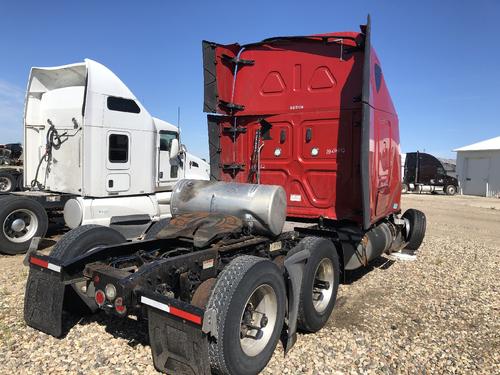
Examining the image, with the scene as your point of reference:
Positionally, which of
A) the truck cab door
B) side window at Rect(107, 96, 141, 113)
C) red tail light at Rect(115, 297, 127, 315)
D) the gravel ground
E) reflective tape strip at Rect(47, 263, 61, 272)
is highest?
side window at Rect(107, 96, 141, 113)

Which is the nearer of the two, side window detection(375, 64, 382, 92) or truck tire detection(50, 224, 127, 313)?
truck tire detection(50, 224, 127, 313)

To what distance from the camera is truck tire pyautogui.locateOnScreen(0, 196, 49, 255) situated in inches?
294

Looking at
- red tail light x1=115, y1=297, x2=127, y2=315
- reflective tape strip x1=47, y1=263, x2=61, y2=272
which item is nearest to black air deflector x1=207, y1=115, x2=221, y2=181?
reflective tape strip x1=47, y1=263, x2=61, y2=272

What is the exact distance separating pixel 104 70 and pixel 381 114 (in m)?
5.13

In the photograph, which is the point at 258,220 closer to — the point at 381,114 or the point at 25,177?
the point at 381,114

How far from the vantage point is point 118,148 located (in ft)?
26.9

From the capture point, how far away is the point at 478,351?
4.04 m

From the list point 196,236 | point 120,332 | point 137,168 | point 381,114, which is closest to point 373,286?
point 381,114

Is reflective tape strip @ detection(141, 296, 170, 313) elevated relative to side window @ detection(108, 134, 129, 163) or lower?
lower

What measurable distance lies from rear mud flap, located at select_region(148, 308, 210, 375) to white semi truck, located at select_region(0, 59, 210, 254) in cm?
470

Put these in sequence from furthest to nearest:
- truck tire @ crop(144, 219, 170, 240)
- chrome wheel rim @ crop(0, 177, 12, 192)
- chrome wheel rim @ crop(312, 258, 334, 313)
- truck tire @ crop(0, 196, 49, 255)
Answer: chrome wheel rim @ crop(0, 177, 12, 192) → truck tire @ crop(0, 196, 49, 255) → truck tire @ crop(144, 219, 170, 240) → chrome wheel rim @ crop(312, 258, 334, 313)

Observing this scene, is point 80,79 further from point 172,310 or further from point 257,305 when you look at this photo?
point 172,310

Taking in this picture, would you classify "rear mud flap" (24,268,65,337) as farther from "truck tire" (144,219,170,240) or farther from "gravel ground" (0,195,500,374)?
"truck tire" (144,219,170,240)

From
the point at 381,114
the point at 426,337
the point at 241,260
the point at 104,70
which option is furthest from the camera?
the point at 104,70
